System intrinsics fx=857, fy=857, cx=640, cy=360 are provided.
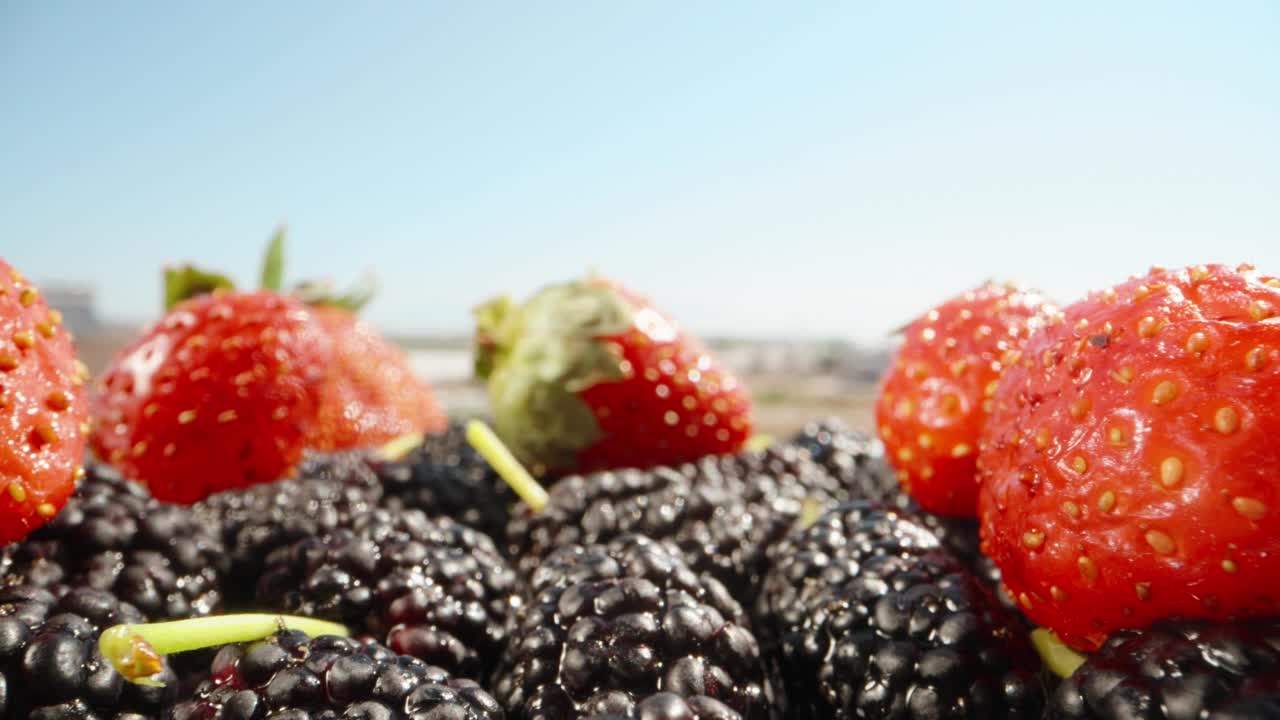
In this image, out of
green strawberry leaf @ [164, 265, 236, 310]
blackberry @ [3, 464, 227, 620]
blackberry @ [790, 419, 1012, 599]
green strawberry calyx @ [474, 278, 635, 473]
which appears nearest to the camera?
blackberry @ [3, 464, 227, 620]

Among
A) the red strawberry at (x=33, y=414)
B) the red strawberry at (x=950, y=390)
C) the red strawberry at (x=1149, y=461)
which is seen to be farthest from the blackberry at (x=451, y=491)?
the red strawberry at (x=1149, y=461)

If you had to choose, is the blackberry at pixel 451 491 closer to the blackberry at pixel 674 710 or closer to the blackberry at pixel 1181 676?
the blackberry at pixel 674 710

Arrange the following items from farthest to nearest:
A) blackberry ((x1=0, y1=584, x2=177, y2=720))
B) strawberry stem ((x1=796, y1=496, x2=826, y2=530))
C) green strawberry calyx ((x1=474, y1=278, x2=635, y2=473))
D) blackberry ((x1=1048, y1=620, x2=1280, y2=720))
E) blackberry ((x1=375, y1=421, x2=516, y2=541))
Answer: green strawberry calyx ((x1=474, y1=278, x2=635, y2=473)) → blackberry ((x1=375, y1=421, x2=516, y2=541)) → strawberry stem ((x1=796, y1=496, x2=826, y2=530)) → blackberry ((x1=0, y1=584, x2=177, y2=720)) → blackberry ((x1=1048, y1=620, x2=1280, y2=720))

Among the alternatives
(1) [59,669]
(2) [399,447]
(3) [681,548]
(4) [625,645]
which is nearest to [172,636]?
(1) [59,669]

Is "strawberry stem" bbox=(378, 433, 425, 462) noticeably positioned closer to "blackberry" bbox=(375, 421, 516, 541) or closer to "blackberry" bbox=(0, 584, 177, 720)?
"blackberry" bbox=(375, 421, 516, 541)

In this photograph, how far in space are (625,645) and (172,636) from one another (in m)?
0.29

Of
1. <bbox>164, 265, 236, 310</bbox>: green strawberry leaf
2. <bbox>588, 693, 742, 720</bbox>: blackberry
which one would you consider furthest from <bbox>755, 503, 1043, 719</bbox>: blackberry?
<bbox>164, 265, 236, 310</bbox>: green strawberry leaf

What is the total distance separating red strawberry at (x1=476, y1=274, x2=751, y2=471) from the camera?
1.12m

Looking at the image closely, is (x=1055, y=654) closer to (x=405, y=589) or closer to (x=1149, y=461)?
(x=1149, y=461)

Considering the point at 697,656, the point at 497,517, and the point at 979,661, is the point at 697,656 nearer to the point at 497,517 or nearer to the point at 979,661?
the point at 979,661

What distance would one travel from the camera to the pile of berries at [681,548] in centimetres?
50

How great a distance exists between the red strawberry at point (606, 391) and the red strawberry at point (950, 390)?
13.3 inches

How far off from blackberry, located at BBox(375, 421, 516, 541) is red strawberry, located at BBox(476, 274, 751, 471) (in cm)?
8

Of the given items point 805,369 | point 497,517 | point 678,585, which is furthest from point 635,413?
point 805,369
